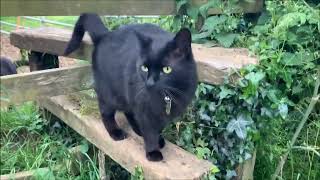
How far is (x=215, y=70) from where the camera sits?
2.94m

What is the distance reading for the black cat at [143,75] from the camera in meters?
2.56

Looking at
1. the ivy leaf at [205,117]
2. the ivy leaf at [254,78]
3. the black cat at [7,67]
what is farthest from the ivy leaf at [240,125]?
the black cat at [7,67]

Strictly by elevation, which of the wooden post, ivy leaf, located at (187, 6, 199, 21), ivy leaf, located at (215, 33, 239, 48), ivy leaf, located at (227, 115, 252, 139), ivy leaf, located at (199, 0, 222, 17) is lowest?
ivy leaf, located at (227, 115, 252, 139)

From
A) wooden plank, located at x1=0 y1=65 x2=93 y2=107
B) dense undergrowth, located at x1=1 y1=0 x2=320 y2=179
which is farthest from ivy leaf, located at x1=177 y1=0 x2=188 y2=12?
wooden plank, located at x1=0 y1=65 x2=93 y2=107

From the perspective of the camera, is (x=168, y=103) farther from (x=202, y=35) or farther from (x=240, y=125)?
(x=202, y=35)

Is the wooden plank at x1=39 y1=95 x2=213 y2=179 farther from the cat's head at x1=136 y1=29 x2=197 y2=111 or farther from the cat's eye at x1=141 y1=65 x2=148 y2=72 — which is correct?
the cat's eye at x1=141 y1=65 x2=148 y2=72

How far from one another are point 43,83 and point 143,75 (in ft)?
2.38

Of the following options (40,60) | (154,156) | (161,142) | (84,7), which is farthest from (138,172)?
(40,60)

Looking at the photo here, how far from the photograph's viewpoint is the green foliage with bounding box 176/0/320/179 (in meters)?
3.03

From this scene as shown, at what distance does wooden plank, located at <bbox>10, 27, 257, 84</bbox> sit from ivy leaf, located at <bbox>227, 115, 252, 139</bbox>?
11.1 inches

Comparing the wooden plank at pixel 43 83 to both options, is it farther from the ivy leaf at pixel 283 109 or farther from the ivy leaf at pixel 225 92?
the ivy leaf at pixel 283 109

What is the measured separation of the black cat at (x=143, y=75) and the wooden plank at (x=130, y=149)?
0.18 ft

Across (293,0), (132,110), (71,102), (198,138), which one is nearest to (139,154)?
(132,110)

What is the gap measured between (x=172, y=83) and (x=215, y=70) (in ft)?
1.47
